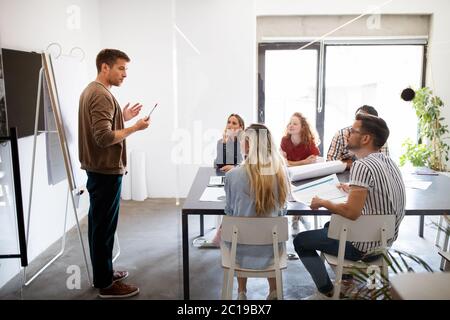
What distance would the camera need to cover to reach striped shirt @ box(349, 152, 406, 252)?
6.23ft

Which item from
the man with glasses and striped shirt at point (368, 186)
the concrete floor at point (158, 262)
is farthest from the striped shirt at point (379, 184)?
the concrete floor at point (158, 262)

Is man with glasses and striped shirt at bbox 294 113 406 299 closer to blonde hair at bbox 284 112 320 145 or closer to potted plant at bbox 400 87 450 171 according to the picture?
potted plant at bbox 400 87 450 171

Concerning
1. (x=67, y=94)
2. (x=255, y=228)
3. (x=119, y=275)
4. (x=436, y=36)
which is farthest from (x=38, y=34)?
(x=436, y=36)

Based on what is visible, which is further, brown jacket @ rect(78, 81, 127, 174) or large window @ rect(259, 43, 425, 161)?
large window @ rect(259, 43, 425, 161)

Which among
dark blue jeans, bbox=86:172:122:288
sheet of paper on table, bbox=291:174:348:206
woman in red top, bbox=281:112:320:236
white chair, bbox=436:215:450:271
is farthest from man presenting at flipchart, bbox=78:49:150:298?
white chair, bbox=436:215:450:271

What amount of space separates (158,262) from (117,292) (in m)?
0.47

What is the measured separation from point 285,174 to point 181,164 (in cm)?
128

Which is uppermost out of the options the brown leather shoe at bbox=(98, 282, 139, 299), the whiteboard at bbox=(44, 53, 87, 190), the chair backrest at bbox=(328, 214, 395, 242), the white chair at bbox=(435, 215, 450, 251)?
the whiteboard at bbox=(44, 53, 87, 190)

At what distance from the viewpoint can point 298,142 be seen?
11.0ft

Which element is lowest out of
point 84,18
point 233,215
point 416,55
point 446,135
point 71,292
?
point 71,292

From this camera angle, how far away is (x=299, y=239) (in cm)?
226

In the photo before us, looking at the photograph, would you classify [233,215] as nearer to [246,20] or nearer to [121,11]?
[121,11]

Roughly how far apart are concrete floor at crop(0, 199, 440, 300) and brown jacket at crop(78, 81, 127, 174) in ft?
1.57
